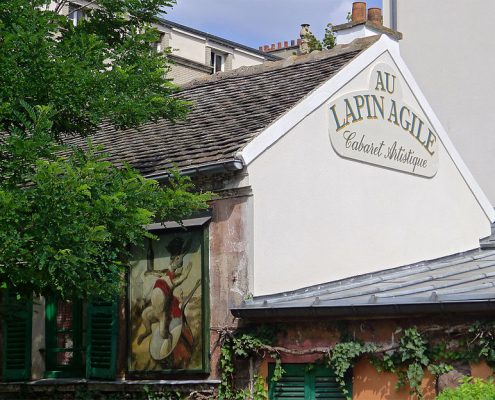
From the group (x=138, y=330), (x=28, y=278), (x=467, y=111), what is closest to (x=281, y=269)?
(x=138, y=330)

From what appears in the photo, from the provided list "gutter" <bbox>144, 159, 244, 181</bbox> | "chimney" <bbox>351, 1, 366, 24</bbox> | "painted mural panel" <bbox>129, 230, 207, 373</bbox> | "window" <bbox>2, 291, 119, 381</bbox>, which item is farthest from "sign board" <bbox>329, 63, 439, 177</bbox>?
"window" <bbox>2, 291, 119, 381</bbox>

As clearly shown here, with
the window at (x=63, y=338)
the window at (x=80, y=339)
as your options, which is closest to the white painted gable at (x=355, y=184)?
the window at (x=80, y=339)

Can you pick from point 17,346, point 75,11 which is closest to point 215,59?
point 17,346

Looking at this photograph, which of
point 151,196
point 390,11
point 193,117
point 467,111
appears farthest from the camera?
point 390,11

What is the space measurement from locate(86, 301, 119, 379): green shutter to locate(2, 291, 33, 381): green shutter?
1.23 m

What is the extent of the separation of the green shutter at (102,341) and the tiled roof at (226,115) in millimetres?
2080

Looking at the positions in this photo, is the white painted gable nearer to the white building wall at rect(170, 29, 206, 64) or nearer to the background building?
the background building

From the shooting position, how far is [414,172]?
1739cm

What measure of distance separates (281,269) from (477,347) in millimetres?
3248

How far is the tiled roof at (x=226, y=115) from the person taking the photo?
594 inches

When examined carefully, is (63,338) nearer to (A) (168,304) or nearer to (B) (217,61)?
(A) (168,304)

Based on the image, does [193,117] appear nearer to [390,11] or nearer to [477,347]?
[477,347]

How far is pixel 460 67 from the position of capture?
27.0 m

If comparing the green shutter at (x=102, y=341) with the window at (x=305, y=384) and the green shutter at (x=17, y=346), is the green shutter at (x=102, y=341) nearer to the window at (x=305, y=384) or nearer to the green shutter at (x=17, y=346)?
the green shutter at (x=17, y=346)
